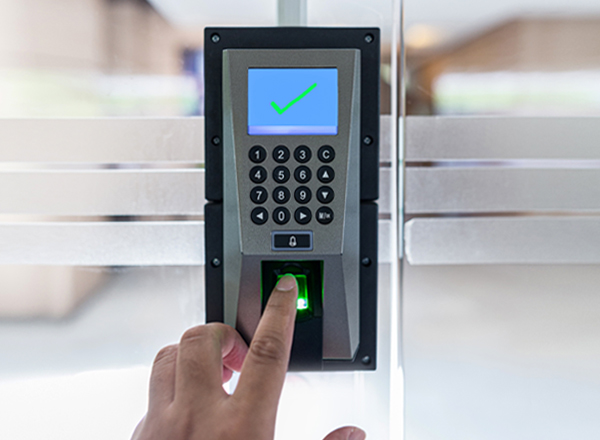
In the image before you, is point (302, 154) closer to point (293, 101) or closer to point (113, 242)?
point (293, 101)

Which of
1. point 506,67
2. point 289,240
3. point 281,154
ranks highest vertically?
point 506,67

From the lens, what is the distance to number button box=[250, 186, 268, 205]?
1.63ft

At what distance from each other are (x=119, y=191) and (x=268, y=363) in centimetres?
54

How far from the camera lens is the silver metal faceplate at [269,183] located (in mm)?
497

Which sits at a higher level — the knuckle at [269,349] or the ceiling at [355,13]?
the ceiling at [355,13]

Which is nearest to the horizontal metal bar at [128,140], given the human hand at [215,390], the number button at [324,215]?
the number button at [324,215]

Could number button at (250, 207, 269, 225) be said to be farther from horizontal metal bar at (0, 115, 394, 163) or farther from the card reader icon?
horizontal metal bar at (0, 115, 394, 163)

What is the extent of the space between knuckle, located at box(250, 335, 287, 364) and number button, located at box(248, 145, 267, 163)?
0.23 meters

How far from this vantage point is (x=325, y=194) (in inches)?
19.6

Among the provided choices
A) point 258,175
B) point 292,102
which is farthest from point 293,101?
point 258,175

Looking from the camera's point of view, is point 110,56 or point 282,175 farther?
point 110,56

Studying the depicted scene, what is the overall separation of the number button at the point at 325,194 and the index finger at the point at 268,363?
159 millimetres

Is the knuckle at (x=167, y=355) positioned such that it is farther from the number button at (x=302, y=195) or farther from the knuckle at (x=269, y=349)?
the number button at (x=302, y=195)

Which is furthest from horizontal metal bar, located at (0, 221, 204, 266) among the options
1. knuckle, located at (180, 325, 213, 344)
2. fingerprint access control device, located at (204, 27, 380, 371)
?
knuckle, located at (180, 325, 213, 344)
